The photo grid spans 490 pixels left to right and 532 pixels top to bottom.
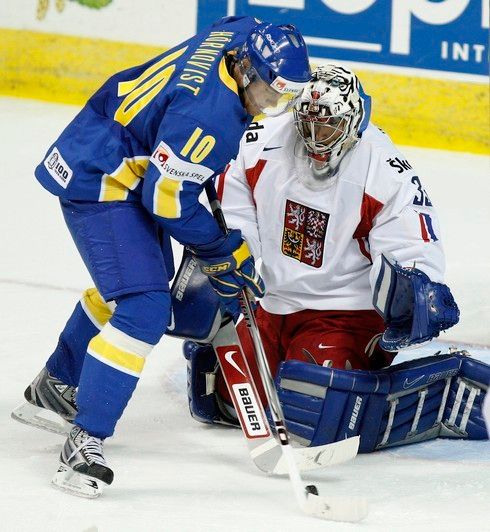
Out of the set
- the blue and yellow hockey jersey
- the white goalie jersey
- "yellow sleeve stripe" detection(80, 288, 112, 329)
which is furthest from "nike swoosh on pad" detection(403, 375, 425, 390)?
"yellow sleeve stripe" detection(80, 288, 112, 329)

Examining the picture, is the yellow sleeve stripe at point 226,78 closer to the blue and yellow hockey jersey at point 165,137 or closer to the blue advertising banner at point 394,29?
the blue and yellow hockey jersey at point 165,137

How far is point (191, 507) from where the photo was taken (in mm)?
3215

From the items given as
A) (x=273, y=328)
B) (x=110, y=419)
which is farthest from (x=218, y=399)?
(x=110, y=419)

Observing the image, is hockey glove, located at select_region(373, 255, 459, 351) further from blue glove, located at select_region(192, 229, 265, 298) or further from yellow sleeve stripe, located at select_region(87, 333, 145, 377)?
yellow sleeve stripe, located at select_region(87, 333, 145, 377)

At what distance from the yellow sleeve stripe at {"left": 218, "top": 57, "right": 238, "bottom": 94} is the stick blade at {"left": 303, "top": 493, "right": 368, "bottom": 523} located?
0.94 meters

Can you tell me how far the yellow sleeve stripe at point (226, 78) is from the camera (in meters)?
3.37

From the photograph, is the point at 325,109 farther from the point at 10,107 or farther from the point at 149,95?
the point at 10,107

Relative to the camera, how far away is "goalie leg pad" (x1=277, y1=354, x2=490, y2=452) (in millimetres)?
3699

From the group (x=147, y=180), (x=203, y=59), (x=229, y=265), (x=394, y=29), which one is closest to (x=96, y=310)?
(x=229, y=265)

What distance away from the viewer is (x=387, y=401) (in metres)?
3.76

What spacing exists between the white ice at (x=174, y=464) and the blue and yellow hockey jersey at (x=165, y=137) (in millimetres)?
582

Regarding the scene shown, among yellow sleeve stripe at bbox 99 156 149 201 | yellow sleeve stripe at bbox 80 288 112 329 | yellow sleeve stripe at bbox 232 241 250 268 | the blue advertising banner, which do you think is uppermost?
yellow sleeve stripe at bbox 99 156 149 201

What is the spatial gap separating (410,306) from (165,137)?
31.8 inches

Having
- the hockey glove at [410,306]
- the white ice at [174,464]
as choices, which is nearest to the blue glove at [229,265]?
the hockey glove at [410,306]
